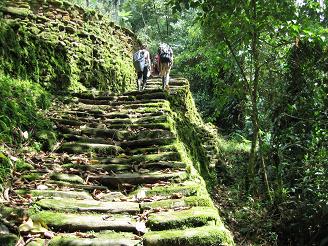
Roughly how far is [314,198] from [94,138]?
14.2ft

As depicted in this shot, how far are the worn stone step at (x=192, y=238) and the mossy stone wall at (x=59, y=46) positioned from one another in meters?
4.29

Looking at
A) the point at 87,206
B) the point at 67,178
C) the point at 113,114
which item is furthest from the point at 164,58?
the point at 87,206

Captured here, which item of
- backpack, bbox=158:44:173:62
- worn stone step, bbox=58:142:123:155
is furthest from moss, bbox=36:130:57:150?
backpack, bbox=158:44:173:62

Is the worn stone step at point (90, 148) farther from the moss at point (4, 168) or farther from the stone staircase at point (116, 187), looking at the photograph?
the moss at point (4, 168)

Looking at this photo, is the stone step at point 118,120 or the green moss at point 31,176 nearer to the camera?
the green moss at point 31,176

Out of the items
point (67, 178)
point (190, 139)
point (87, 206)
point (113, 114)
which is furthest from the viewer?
point (190, 139)

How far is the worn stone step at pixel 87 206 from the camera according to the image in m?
3.34

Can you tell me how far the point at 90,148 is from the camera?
5047 mm

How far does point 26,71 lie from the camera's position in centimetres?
671

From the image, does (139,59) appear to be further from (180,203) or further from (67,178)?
(180,203)

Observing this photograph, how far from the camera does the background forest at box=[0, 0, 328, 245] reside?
6883 millimetres

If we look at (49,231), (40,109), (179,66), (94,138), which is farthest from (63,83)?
(179,66)

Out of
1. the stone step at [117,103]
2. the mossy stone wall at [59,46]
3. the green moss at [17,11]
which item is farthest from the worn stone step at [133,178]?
the green moss at [17,11]

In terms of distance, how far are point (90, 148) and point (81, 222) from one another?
6.75 feet
